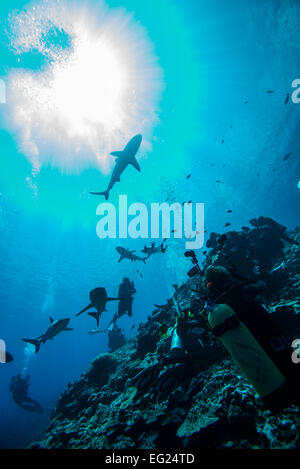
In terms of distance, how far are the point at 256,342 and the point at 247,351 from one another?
0.47ft

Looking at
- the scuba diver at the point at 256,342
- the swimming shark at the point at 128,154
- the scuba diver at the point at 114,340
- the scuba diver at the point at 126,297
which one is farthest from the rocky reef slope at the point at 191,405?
the scuba diver at the point at 114,340

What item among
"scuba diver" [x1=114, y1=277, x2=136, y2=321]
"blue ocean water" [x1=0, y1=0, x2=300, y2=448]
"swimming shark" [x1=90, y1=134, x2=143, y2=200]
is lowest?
"scuba diver" [x1=114, y1=277, x2=136, y2=321]

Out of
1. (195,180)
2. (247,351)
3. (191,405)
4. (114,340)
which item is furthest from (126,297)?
(195,180)

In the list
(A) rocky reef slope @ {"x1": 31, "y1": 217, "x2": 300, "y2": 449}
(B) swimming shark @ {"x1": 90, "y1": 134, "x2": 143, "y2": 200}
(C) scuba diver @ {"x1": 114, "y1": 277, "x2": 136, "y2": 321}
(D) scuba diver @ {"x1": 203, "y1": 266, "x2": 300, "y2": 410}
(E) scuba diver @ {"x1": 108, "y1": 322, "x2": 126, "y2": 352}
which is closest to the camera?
(D) scuba diver @ {"x1": 203, "y1": 266, "x2": 300, "y2": 410}

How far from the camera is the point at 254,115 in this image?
2783 cm

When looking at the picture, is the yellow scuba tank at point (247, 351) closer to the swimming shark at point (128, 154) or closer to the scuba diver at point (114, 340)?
the swimming shark at point (128, 154)

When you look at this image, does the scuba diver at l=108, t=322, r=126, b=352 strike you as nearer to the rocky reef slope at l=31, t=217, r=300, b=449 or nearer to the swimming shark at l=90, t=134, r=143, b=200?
the rocky reef slope at l=31, t=217, r=300, b=449

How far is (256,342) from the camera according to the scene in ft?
6.90

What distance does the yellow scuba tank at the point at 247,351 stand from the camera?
78.1 inches

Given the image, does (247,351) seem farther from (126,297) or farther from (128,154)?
(128,154)

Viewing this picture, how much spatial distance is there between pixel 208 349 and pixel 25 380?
18.2 meters

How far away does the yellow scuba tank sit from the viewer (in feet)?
6.51

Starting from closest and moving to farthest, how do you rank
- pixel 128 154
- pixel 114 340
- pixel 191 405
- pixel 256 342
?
pixel 256 342, pixel 191 405, pixel 128 154, pixel 114 340

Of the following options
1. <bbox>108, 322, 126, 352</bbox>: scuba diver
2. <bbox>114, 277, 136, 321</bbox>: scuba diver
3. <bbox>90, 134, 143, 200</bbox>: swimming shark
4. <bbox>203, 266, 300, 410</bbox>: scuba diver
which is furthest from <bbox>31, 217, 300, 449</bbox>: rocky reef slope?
<bbox>108, 322, 126, 352</bbox>: scuba diver
